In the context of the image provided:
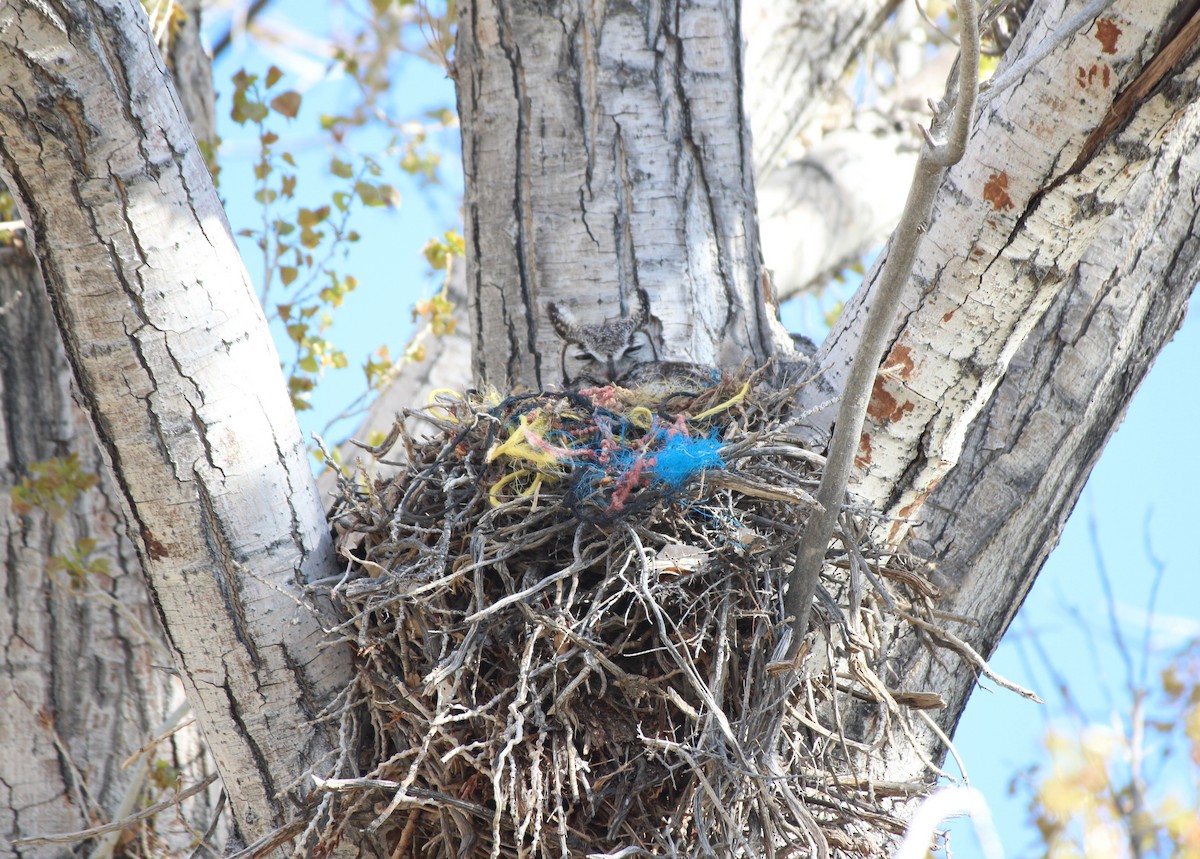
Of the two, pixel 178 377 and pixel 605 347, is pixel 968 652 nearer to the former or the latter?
pixel 605 347

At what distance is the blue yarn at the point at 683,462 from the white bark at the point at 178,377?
1.93ft

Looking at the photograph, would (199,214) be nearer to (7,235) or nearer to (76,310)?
(76,310)

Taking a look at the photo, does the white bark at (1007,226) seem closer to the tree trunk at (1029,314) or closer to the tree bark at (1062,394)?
the tree trunk at (1029,314)

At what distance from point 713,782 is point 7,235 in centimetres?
249

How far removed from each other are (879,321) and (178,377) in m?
1.00

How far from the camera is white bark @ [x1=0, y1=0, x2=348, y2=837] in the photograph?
143 centimetres

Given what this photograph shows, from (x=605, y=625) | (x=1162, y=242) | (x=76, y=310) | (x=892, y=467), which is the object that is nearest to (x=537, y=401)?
(x=605, y=625)

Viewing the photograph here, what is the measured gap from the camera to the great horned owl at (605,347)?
213cm

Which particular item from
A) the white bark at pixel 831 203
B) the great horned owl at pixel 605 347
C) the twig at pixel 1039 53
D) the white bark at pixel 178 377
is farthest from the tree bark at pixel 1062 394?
the white bark at pixel 831 203

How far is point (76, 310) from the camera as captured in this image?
1500 mm

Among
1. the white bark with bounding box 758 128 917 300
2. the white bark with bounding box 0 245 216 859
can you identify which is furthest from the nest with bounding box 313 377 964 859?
the white bark with bounding box 758 128 917 300

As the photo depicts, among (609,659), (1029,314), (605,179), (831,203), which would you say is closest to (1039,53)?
(1029,314)

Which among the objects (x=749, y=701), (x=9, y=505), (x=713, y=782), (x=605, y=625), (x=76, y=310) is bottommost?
(x=713, y=782)

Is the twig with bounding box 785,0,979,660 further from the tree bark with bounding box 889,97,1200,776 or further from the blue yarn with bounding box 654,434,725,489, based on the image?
the tree bark with bounding box 889,97,1200,776
